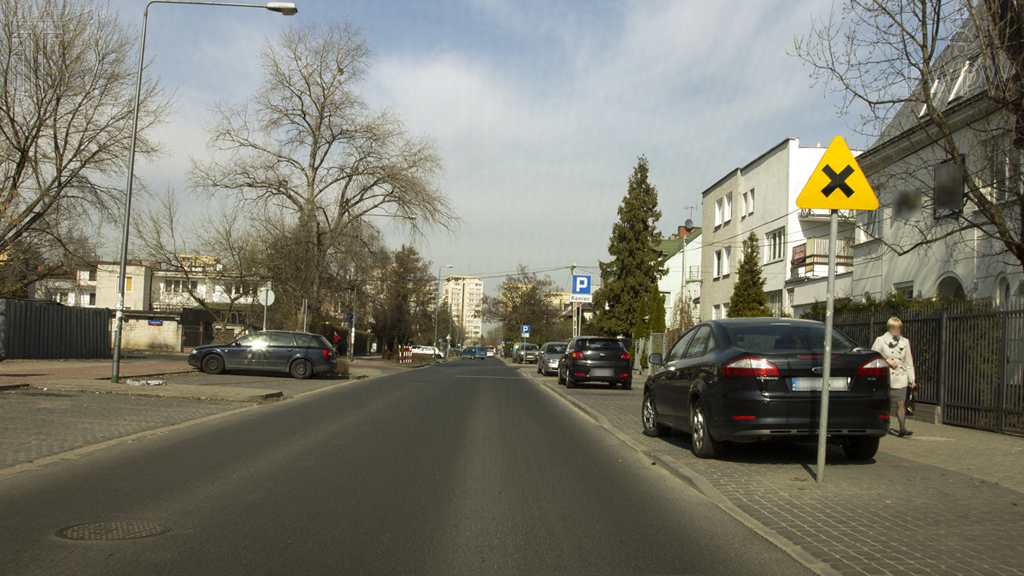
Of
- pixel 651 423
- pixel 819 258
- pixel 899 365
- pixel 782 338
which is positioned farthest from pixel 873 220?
pixel 782 338

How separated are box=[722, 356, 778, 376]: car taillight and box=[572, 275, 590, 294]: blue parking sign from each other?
2972 cm

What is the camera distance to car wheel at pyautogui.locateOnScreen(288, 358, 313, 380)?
75.0 ft

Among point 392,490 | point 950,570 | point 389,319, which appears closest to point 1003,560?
point 950,570

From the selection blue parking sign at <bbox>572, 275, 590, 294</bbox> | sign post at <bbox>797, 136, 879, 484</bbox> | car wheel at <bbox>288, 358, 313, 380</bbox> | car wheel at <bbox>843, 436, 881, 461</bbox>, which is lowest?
car wheel at <bbox>288, 358, 313, 380</bbox>

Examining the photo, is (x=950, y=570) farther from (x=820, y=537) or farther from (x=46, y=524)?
(x=46, y=524)

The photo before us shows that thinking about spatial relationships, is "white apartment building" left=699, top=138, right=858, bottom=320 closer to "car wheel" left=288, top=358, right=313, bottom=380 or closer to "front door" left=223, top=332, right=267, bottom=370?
"car wheel" left=288, top=358, right=313, bottom=380

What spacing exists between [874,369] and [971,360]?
16.5ft

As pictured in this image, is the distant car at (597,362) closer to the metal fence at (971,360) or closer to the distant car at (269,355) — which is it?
the distant car at (269,355)

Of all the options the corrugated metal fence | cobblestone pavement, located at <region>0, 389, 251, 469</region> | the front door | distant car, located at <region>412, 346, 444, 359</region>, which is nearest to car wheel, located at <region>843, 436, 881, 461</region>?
cobblestone pavement, located at <region>0, 389, 251, 469</region>

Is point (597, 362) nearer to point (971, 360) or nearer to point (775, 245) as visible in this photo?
point (971, 360)

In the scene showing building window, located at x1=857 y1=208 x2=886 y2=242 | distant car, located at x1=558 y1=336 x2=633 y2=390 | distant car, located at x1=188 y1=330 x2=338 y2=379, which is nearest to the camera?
distant car, located at x1=558 y1=336 x2=633 y2=390

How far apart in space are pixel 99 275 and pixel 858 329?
7262 centimetres

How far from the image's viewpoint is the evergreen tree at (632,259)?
49062mm

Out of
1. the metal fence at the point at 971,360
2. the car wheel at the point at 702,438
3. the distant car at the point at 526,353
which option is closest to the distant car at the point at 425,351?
the distant car at the point at 526,353
